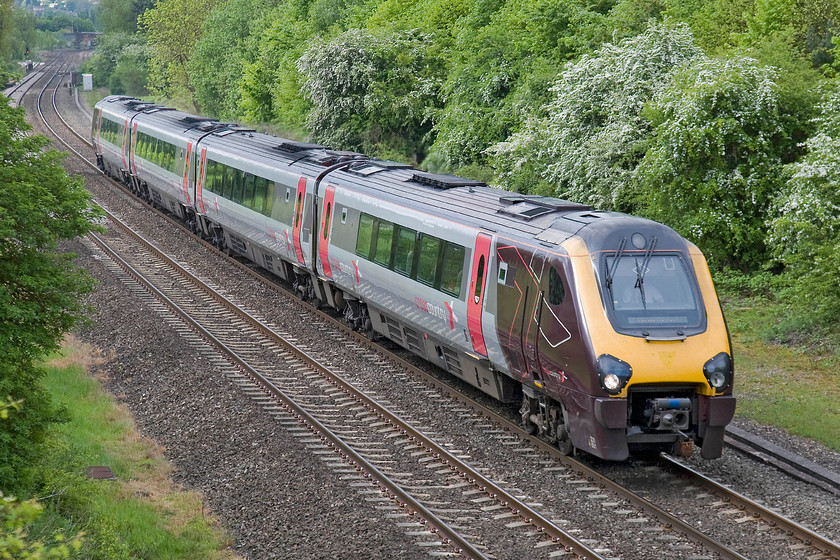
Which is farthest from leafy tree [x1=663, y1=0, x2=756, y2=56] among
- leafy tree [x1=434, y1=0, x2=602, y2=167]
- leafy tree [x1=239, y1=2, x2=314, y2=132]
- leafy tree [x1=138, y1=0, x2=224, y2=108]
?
leafy tree [x1=138, y1=0, x2=224, y2=108]

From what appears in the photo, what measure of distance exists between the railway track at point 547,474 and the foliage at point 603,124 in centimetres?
968

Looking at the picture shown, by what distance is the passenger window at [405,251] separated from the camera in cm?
1505

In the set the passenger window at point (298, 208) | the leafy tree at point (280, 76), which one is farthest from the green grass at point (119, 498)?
the leafy tree at point (280, 76)

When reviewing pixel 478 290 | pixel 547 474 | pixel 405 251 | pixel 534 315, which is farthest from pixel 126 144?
pixel 547 474

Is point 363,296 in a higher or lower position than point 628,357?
lower

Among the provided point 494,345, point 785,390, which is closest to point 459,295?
point 494,345

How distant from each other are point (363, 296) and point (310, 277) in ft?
10.6

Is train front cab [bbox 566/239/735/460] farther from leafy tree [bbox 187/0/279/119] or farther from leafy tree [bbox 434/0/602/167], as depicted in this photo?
leafy tree [bbox 187/0/279/119]

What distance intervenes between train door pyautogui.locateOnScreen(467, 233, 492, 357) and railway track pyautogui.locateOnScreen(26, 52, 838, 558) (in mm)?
1076

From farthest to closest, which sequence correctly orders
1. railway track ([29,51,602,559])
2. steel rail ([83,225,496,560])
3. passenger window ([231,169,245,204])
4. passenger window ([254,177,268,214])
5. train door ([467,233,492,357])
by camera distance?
passenger window ([231,169,245,204]) < passenger window ([254,177,268,214]) < train door ([467,233,492,357]) < railway track ([29,51,602,559]) < steel rail ([83,225,496,560])

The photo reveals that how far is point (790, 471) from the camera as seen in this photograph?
37.5 feet

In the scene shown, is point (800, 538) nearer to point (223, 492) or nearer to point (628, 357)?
point (628, 357)

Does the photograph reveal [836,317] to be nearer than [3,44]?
Yes

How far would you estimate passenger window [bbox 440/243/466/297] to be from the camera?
1361 cm
